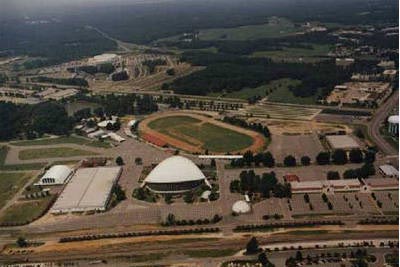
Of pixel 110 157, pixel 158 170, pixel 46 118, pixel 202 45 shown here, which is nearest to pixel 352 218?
pixel 158 170

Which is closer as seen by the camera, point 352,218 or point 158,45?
point 352,218

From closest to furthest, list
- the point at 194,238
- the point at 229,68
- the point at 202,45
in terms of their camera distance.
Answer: the point at 194,238
the point at 229,68
the point at 202,45

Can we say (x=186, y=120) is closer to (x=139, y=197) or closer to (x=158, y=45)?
(x=139, y=197)

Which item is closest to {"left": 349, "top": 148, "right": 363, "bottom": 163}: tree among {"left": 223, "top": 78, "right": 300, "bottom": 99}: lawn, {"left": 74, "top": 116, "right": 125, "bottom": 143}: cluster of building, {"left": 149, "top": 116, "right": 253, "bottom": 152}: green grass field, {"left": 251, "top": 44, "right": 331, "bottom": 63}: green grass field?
{"left": 149, "top": 116, "right": 253, "bottom": 152}: green grass field

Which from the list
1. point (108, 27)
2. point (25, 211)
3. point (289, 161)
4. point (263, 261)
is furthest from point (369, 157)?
point (108, 27)

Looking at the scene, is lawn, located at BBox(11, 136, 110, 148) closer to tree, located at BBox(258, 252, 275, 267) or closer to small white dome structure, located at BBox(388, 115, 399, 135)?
tree, located at BBox(258, 252, 275, 267)

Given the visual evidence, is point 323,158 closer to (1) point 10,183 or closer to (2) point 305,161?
(2) point 305,161
